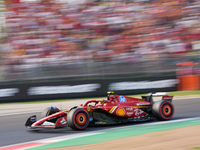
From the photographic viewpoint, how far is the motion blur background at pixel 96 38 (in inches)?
538

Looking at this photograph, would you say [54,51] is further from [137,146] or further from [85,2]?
[137,146]

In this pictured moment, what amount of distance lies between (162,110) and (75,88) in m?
7.06

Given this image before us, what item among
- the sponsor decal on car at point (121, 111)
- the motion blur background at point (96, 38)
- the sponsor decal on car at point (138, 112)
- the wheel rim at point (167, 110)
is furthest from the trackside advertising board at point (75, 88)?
the sponsor decal on car at point (121, 111)

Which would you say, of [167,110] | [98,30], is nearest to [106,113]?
[167,110]

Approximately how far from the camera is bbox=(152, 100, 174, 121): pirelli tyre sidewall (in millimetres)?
6801

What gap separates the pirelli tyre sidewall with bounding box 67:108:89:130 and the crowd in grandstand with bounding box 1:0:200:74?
8.08 metres

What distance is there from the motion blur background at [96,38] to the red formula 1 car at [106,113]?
6694 mm

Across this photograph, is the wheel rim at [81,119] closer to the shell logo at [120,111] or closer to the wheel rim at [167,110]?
the shell logo at [120,111]

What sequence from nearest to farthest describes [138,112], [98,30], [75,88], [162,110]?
1. [138,112]
2. [162,110]
3. [75,88]
4. [98,30]

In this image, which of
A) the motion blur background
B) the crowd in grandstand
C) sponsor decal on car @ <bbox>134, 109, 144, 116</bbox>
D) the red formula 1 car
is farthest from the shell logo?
the crowd in grandstand

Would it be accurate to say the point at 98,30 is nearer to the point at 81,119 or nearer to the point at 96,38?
the point at 96,38

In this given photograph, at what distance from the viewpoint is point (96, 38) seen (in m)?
15.6

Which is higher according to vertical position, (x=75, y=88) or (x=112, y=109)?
(x=75, y=88)

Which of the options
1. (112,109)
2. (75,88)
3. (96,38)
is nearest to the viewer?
(112,109)
